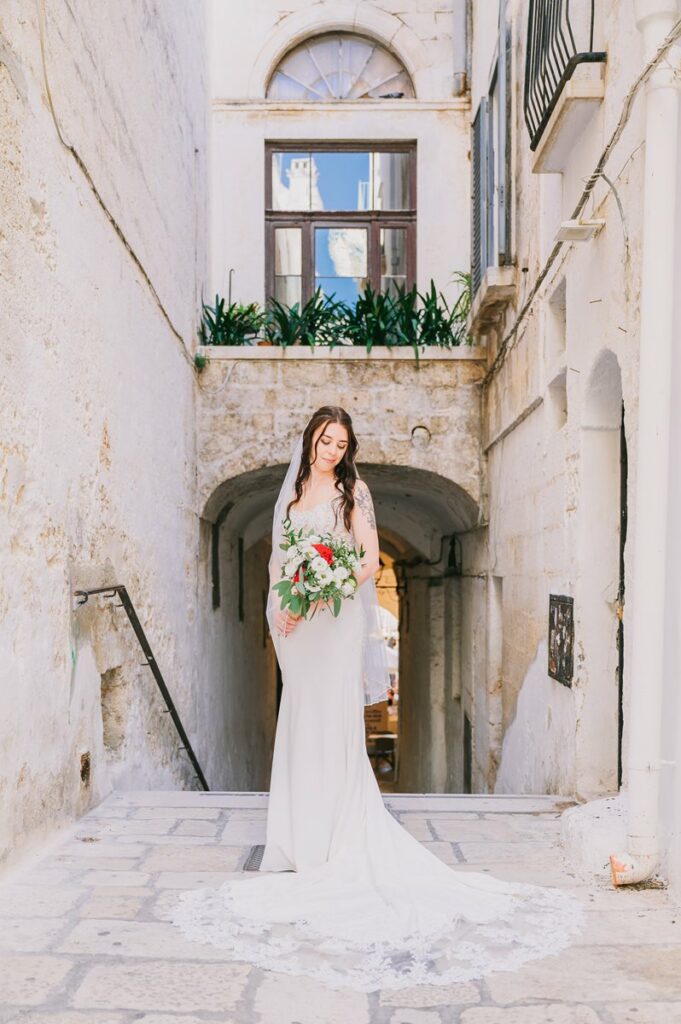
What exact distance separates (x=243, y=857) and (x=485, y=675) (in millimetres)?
4518

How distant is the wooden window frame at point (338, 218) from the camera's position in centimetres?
989

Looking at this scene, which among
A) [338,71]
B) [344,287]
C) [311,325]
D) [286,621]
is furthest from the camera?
[338,71]

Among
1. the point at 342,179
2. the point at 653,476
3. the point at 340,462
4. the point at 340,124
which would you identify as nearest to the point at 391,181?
the point at 342,179

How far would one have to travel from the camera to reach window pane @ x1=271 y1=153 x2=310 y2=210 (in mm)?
9930

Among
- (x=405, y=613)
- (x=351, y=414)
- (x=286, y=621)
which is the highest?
(x=351, y=414)

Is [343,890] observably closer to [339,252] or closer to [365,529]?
[365,529]

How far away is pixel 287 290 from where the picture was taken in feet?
32.5

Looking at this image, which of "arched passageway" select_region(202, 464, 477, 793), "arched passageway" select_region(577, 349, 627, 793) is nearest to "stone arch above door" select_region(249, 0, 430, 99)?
"arched passageway" select_region(202, 464, 477, 793)

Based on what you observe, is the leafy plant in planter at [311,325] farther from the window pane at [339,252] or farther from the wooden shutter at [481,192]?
the window pane at [339,252]

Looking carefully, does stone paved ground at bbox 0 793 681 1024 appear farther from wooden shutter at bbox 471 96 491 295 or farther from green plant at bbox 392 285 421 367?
green plant at bbox 392 285 421 367

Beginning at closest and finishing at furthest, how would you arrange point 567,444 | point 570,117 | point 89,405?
point 570,117, point 89,405, point 567,444

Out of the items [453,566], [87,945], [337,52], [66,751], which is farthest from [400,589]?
[87,945]

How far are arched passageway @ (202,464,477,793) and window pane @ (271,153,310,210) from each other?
10.0 feet

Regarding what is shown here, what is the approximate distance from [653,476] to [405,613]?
1159cm
